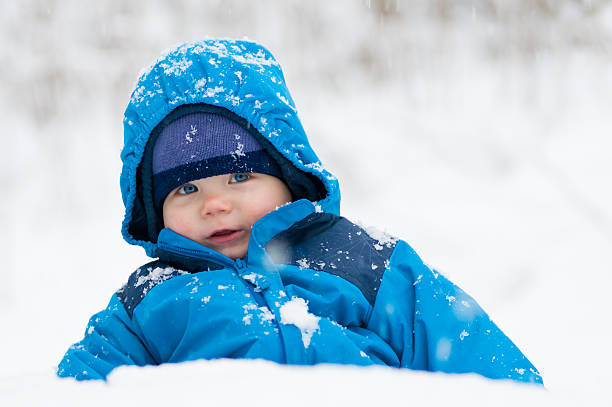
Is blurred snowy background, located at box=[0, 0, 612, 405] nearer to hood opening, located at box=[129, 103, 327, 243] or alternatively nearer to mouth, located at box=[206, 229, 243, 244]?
hood opening, located at box=[129, 103, 327, 243]

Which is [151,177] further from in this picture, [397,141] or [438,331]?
[397,141]

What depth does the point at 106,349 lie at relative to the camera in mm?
1347

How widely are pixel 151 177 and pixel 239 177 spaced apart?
25 centimetres

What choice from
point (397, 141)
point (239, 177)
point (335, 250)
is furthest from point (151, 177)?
point (397, 141)

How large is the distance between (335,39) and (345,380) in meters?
3.75

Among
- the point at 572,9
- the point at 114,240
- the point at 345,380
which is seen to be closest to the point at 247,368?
the point at 345,380

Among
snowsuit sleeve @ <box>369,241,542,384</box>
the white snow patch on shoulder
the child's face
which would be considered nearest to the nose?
the child's face

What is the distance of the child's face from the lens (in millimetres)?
1455

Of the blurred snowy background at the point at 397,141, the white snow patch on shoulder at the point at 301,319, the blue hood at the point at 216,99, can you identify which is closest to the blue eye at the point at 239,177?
the blue hood at the point at 216,99

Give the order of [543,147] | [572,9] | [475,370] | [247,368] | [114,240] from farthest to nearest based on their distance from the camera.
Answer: [572,9], [543,147], [114,240], [475,370], [247,368]

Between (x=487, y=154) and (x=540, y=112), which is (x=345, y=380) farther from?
(x=540, y=112)

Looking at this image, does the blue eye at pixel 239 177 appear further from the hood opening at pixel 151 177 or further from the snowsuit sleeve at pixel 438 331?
the snowsuit sleeve at pixel 438 331

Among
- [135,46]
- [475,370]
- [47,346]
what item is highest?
[135,46]

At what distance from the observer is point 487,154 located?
356cm
